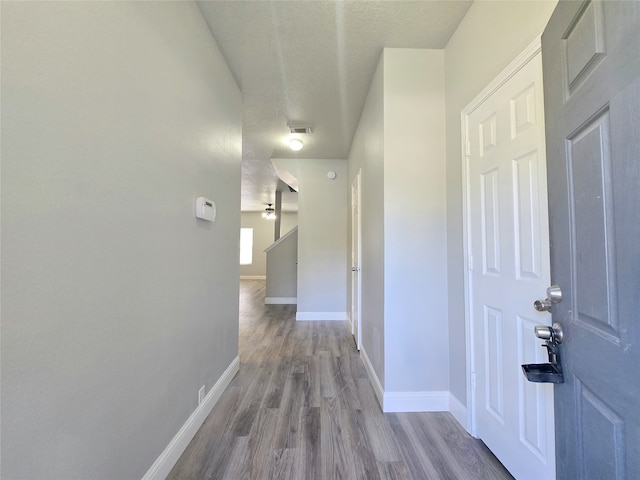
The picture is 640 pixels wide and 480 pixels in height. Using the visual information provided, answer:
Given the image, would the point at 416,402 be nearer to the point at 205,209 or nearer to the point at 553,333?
the point at 553,333

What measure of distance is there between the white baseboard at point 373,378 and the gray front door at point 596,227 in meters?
1.34

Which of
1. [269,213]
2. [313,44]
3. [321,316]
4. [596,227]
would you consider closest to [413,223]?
[596,227]

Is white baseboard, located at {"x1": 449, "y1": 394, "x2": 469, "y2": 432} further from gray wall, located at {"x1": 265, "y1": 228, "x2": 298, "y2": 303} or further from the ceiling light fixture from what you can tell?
the ceiling light fixture

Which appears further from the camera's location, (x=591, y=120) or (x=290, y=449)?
(x=290, y=449)

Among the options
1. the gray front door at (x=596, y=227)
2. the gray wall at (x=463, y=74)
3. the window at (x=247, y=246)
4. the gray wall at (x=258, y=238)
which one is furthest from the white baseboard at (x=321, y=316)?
the window at (x=247, y=246)

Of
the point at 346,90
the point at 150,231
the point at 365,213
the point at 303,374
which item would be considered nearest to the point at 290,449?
the point at 303,374

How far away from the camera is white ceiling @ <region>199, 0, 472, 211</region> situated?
1673 millimetres

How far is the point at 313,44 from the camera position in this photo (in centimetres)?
196

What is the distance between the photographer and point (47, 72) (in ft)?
2.48

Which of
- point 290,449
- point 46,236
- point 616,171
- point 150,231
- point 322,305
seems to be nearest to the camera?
point 616,171

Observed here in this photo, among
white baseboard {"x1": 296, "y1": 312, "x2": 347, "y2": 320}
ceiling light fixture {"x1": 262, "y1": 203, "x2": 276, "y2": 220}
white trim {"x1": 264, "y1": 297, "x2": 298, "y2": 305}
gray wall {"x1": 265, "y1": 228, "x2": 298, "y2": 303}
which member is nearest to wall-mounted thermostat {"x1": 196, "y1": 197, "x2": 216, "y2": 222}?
white baseboard {"x1": 296, "y1": 312, "x2": 347, "y2": 320}

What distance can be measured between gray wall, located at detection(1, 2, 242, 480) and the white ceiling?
0.40 meters

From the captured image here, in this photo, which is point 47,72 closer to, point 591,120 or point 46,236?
point 46,236

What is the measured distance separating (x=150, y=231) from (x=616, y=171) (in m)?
1.52
